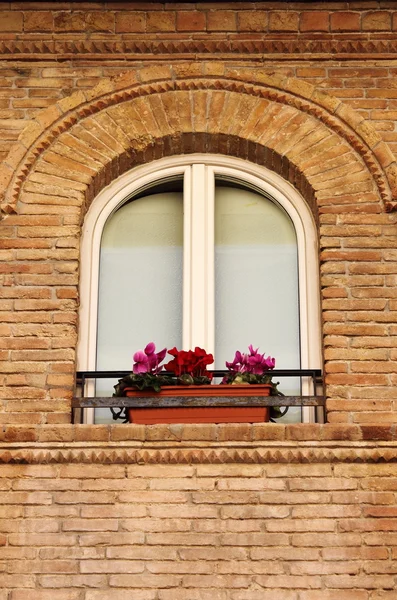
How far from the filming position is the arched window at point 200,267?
7.58 m

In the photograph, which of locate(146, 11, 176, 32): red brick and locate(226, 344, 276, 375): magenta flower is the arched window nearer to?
locate(226, 344, 276, 375): magenta flower

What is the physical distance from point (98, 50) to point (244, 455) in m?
3.00

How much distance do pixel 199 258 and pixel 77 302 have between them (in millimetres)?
846

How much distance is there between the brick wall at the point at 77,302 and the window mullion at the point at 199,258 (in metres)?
0.27

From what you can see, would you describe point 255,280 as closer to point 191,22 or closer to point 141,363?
point 141,363

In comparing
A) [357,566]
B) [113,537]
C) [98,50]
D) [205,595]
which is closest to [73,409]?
[113,537]

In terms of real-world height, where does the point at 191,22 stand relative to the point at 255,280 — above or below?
above

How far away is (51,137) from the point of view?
785 cm

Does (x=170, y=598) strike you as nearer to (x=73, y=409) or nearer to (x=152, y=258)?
(x=73, y=409)

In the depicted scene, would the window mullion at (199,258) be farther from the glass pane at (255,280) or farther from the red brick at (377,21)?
the red brick at (377,21)

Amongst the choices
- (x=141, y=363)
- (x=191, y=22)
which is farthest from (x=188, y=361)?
(x=191, y=22)

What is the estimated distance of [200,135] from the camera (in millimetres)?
7977

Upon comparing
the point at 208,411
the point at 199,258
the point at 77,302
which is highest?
the point at 199,258

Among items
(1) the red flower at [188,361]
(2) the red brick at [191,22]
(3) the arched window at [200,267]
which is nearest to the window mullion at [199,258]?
(3) the arched window at [200,267]
